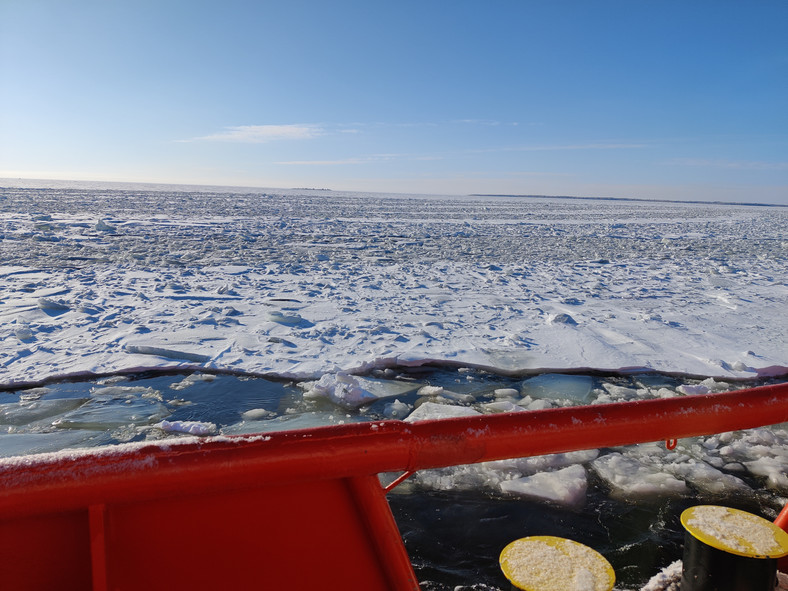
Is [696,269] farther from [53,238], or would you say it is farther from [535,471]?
[53,238]

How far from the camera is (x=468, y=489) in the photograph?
233 centimetres

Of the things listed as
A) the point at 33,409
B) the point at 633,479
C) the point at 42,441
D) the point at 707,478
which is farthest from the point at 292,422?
the point at 707,478

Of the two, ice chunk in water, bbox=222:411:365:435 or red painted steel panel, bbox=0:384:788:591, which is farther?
ice chunk in water, bbox=222:411:365:435

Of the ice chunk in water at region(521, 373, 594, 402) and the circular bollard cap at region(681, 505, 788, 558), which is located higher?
the circular bollard cap at region(681, 505, 788, 558)

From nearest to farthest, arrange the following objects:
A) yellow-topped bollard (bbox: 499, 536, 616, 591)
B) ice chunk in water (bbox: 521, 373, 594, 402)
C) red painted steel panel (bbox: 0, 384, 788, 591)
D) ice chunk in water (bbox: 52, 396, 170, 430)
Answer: red painted steel panel (bbox: 0, 384, 788, 591) → yellow-topped bollard (bbox: 499, 536, 616, 591) → ice chunk in water (bbox: 52, 396, 170, 430) → ice chunk in water (bbox: 521, 373, 594, 402)

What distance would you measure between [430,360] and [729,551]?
2.78m

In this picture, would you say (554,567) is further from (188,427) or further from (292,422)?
(188,427)

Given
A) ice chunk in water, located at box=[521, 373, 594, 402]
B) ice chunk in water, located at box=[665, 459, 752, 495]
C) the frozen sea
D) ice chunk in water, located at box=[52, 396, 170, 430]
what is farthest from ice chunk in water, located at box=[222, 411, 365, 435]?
ice chunk in water, located at box=[665, 459, 752, 495]

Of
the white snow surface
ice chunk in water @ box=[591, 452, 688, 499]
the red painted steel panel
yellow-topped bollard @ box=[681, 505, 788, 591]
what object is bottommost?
ice chunk in water @ box=[591, 452, 688, 499]

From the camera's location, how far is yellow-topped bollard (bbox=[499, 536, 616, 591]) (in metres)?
1.15

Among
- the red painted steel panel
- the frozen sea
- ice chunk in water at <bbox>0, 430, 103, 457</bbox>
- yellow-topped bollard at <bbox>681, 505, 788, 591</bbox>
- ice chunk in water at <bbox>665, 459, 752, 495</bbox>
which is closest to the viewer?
the red painted steel panel

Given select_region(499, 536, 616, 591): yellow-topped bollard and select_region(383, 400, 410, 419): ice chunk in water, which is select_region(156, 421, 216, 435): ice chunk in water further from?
select_region(499, 536, 616, 591): yellow-topped bollard

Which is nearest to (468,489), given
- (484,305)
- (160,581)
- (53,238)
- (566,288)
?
(160,581)

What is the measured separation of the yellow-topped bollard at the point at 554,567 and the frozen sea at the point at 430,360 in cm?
60
